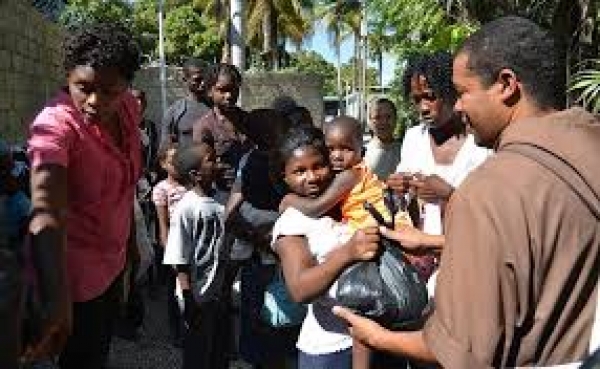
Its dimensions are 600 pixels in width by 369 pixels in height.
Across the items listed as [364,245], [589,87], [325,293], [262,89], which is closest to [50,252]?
[325,293]

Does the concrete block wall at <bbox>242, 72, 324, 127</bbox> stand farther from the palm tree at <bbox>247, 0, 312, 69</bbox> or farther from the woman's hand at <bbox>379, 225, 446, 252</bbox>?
the palm tree at <bbox>247, 0, 312, 69</bbox>

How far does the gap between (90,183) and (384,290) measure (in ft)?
3.86

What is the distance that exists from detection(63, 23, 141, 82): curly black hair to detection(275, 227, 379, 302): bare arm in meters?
0.85

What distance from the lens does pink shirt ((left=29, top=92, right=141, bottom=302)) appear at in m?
3.07

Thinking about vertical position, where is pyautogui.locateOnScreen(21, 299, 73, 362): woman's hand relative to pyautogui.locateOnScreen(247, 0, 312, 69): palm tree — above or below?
below

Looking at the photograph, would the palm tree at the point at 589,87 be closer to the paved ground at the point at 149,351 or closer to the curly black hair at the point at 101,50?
the paved ground at the point at 149,351

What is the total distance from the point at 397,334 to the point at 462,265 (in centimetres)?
45

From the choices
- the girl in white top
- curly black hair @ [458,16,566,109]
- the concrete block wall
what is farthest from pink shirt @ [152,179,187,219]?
the concrete block wall

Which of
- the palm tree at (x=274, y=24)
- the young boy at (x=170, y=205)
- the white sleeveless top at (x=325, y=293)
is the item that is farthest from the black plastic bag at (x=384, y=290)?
the palm tree at (x=274, y=24)

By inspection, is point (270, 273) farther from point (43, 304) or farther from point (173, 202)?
point (43, 304)

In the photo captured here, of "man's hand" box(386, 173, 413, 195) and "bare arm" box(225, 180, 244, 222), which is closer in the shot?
"man's hand" box(386, 173, 413, 195)

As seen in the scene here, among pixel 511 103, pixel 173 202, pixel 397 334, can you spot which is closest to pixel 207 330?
pixel 173 202

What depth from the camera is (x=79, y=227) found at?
10.9 ft

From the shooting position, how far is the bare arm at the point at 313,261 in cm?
270
